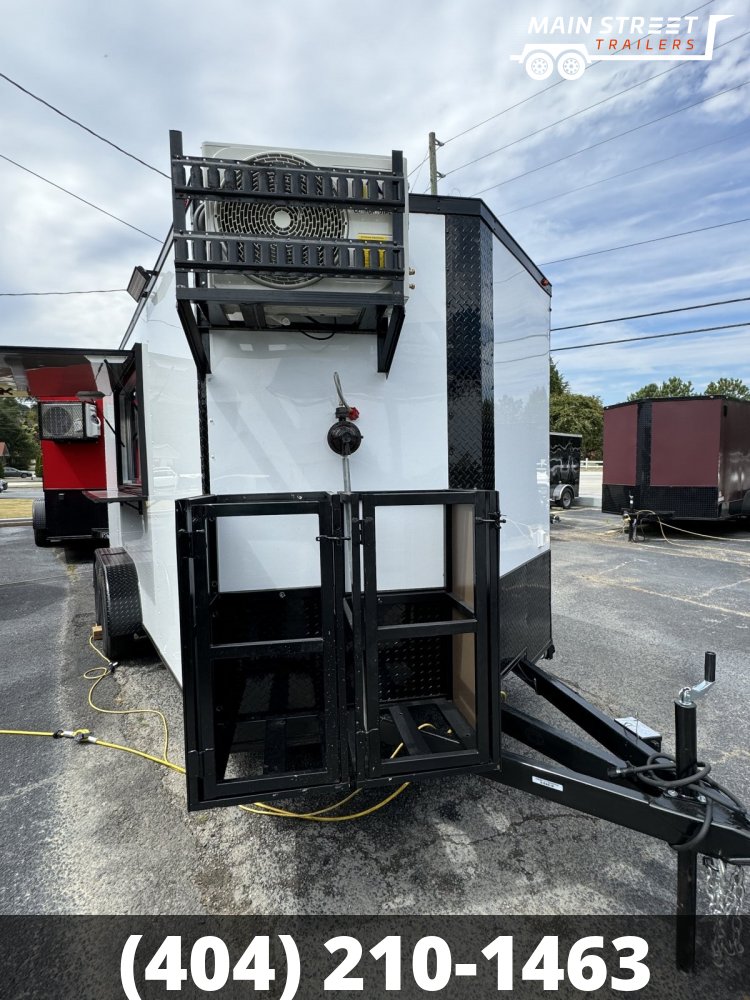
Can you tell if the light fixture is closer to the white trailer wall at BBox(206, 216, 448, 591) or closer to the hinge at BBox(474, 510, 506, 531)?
the white trailer wall at BBox(206, 216, 448, 591)

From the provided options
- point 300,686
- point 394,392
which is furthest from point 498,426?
point 300,686

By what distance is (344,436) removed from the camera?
2451mm

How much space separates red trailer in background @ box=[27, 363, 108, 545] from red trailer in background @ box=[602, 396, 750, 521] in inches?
416

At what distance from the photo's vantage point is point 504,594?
2.75m

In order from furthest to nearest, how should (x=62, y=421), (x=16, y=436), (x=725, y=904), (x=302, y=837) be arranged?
1. (x=16, y=436)
2. (x=62, y=421)
3. (x=302, y=837)
4. (x=725, y=904)

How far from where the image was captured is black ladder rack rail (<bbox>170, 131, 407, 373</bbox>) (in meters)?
1.95

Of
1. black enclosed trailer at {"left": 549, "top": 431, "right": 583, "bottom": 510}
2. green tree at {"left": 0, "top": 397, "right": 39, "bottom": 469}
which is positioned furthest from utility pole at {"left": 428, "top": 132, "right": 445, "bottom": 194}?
green tree at {"left": 0, "top": 397, "right": 39, "bottom": 469}

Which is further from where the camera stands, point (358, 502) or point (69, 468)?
point (69, 468)

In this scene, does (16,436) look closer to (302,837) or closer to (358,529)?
(302,837)

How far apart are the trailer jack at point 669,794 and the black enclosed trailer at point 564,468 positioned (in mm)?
16107

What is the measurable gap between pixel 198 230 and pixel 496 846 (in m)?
2.76

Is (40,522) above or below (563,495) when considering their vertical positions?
above

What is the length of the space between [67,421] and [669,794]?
877 cm

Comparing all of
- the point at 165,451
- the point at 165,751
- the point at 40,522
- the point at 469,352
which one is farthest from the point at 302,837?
the point at 40,522
